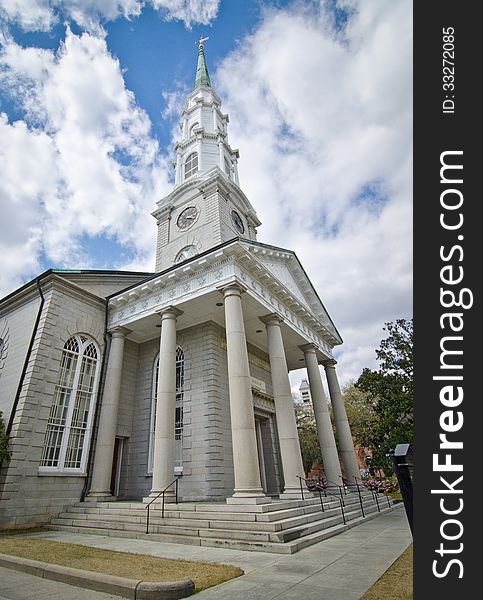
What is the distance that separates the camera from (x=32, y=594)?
14.6ft

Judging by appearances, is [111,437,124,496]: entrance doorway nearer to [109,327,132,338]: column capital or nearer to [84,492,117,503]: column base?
[84,492,117,503]: column base

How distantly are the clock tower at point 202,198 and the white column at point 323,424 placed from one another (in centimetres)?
837

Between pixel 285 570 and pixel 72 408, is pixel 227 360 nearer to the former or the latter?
pixel 72 408

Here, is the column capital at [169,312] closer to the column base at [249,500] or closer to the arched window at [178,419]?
the arched window at [178,419]

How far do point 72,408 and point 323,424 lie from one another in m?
11.3

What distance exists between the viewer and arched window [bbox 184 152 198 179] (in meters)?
26.0

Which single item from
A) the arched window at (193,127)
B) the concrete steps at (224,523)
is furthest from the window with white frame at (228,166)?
the concrete steps at (224,523)

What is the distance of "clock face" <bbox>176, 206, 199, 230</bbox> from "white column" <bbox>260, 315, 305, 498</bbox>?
406 inches

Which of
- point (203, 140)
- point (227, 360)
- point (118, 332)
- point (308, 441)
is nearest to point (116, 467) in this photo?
point (118, 332)

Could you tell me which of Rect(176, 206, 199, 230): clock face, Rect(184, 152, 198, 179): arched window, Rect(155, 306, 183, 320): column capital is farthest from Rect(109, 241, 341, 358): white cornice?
Rect(184, 152, 198, 179): arched window

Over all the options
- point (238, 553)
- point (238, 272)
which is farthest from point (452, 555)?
point (238, 272)

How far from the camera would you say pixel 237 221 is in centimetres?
2347

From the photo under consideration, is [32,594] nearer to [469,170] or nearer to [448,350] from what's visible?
[448,350]

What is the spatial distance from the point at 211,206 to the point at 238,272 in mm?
9920
